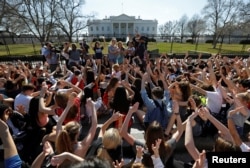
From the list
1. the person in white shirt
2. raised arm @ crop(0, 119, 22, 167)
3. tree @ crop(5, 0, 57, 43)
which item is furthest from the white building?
raised arm @ crop(0, 119, 22, 167)

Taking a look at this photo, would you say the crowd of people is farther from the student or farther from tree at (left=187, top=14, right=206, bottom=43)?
tree at (left=187, top=14, right=206, bottom=43)

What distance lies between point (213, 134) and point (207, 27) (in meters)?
60.8

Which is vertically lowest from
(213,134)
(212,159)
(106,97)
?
(213,134)

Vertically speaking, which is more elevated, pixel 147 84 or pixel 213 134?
pixel 147 84

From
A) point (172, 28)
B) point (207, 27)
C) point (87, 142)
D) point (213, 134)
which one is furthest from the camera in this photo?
point (172, 28)

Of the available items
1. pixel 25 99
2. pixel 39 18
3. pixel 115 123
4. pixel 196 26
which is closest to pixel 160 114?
pixel 115 123

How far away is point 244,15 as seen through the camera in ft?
178

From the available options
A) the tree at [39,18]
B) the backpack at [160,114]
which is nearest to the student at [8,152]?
the backpack at [160,114]

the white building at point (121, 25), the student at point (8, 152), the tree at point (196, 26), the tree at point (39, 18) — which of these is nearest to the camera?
the student at point (8, 152)

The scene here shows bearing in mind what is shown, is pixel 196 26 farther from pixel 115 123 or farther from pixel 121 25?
pixel 115 123

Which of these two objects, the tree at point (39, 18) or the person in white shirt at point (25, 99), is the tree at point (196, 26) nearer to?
the tree at point (39, 18)

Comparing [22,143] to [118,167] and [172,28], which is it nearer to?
[118,167]

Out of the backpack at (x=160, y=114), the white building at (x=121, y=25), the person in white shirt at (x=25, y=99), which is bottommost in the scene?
the backpack at (x=160, y=114)

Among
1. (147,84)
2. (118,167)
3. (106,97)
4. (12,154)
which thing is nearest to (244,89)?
(147,84)
